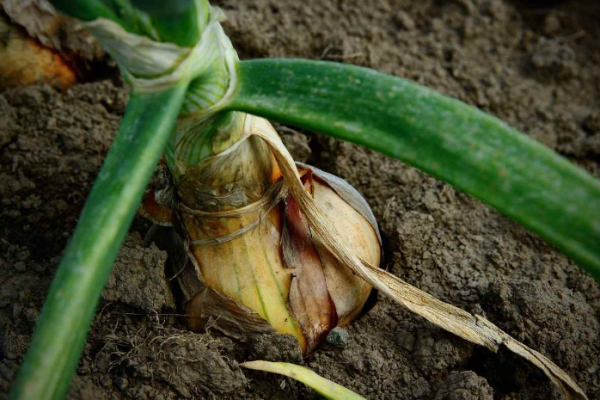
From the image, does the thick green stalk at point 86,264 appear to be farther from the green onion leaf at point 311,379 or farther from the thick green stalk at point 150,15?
the green onion leaf at point 311,379

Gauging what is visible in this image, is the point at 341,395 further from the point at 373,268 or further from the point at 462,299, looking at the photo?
the point at 462,299

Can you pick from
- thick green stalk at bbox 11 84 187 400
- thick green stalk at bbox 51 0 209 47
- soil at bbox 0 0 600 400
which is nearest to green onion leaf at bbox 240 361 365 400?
soil at bbox 0 0 600 400

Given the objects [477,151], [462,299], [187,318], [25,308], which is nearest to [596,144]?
[462,299]

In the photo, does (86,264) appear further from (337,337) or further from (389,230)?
(389,230)

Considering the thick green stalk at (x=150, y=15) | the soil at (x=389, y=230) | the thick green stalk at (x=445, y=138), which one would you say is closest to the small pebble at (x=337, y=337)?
the soil at (x=389, y=230)

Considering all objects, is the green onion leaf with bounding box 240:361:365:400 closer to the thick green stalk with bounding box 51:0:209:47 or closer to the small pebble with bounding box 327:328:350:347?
the small pebble with bounding box 327:328:350:347
